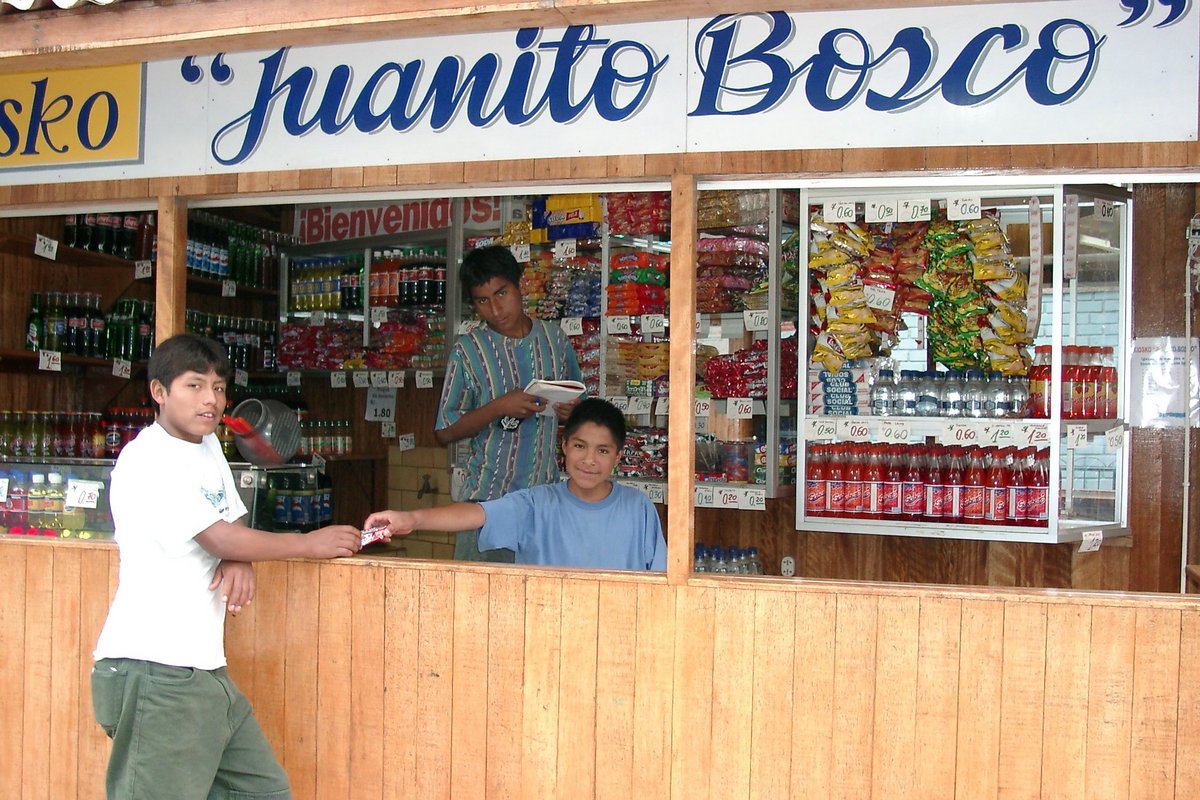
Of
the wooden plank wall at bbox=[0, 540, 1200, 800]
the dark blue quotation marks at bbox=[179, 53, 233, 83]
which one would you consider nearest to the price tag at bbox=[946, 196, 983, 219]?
the wooden plank wall at bbox=[0, 540, 1200, 800]

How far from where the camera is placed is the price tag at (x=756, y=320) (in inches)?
239

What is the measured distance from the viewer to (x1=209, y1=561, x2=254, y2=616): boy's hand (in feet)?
11.8

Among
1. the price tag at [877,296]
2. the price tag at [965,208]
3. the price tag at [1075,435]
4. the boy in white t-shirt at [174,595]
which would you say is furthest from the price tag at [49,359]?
the price tag at [1075,435]

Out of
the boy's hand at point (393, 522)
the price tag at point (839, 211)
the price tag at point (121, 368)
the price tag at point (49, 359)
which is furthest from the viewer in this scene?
the price tag at point (121, 368)

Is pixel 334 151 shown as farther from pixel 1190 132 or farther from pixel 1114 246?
pixel 1114 246

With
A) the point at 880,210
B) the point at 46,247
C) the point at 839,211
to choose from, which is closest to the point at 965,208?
the point at 880,210

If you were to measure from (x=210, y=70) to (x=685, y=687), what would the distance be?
2871mm

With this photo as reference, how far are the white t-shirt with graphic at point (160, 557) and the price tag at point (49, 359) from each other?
3632mm

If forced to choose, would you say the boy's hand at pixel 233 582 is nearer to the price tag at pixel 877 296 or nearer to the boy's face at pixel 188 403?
the boy's face at pixel 188 403

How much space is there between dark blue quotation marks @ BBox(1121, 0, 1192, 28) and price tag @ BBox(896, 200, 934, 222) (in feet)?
4.59

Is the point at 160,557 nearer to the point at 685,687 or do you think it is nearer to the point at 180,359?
the point at 180,359

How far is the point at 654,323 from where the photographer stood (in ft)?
21.3

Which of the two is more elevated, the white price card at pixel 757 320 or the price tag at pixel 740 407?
the white price card at pixel 757 320

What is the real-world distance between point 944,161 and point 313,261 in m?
5.61
